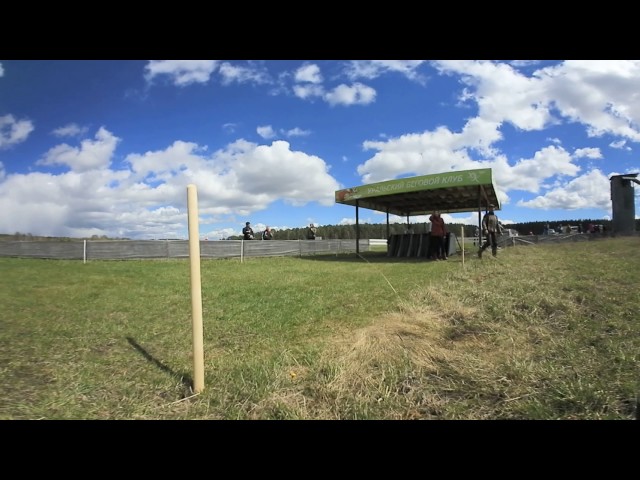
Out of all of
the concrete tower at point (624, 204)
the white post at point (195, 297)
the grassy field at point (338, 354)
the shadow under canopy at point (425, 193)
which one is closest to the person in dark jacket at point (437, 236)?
the shadow under canopy at point (425, 193)

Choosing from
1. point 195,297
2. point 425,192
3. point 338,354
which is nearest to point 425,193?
point 425,192

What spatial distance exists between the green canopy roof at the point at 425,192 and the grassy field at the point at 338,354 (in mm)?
8671

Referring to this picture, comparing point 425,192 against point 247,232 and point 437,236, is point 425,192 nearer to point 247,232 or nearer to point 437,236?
point 437,236

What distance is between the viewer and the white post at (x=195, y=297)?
2.80 metres

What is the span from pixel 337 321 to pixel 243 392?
2393 mm

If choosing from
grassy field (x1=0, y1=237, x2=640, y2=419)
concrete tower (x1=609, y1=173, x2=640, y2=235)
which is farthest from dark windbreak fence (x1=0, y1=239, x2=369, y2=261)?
concrete tower (x1=609, y1=173, x2=640, y2=235)

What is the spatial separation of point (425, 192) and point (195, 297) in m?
17.4

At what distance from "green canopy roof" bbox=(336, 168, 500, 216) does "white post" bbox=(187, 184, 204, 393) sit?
14.2 m

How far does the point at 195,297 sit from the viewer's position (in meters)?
2.88

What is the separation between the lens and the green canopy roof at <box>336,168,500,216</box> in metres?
14.9

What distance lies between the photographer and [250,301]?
6.62 meters

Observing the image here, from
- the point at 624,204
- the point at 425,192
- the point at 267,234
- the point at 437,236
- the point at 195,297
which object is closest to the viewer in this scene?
the point at 195,297
